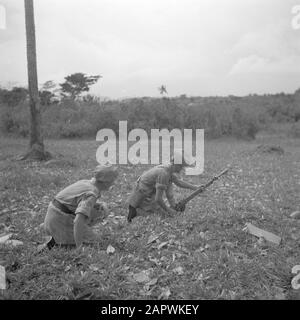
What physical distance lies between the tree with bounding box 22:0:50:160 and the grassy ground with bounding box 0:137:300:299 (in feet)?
12.4

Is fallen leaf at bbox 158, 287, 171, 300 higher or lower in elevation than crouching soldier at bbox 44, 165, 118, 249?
lower

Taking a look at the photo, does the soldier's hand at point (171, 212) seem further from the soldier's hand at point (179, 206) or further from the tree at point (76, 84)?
the tree at point (76, 84)

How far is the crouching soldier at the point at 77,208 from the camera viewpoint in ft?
15.7

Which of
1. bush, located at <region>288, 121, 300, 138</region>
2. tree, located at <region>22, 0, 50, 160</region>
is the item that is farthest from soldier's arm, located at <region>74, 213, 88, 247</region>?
bush, located at <region>288, 121, 300, 138</region>

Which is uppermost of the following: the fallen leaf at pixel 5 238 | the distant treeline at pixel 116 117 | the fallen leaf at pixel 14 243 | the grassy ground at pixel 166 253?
the distant treeline at pixel 116 117

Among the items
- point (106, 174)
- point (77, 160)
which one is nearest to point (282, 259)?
point (106, 174)

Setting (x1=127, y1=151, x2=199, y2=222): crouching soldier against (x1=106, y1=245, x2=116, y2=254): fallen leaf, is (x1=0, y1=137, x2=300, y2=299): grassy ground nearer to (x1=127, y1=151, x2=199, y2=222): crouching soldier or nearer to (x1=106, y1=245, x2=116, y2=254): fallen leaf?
(x1=106, y1=245, x2=116, y2=254): fallen leaf

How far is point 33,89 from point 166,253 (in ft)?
31.2

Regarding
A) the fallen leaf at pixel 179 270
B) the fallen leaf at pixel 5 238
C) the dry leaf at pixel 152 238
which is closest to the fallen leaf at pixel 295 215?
the dry leaf at pixel 152 238

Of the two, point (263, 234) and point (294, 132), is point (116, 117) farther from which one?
point (263, 234)

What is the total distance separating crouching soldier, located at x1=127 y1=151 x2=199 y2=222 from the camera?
6.37 metres

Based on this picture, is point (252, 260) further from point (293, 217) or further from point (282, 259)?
point (293, 217)

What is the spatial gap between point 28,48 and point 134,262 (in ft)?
33.3

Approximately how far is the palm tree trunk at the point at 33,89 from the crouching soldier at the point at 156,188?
23.4ft
